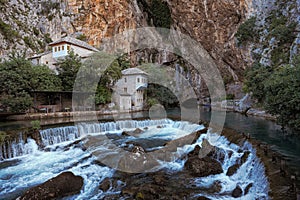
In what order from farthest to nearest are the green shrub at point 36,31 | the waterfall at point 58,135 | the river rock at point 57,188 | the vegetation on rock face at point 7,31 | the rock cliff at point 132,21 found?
the green shrub at point 36,31
the rock cliff at point 132,21
the vegetation on rock face at point 7,31
the waterfall at point 58,135
the river rock at point 57,188

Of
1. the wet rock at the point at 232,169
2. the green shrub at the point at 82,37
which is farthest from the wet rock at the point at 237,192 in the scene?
the green shrub at the point at 82,37

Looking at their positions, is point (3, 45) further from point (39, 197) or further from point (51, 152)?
point (39, 197)

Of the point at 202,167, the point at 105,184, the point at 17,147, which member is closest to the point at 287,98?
the point at 202,167

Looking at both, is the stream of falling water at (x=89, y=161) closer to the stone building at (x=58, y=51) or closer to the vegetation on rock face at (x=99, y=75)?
the vegetation on rock face at (x=99, y=75)

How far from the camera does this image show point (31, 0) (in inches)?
1795

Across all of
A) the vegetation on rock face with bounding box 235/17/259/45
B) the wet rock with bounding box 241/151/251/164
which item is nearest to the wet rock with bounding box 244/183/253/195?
the wet rock with bounding box 241/151/251/164

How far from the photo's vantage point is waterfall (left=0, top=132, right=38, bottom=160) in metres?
12.0

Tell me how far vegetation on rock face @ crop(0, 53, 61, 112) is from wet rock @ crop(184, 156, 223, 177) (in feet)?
55.9

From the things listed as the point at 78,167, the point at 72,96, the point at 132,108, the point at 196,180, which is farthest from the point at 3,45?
the point at 196,180

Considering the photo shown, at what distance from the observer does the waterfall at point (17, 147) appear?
11983 mm

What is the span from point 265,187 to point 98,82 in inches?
871

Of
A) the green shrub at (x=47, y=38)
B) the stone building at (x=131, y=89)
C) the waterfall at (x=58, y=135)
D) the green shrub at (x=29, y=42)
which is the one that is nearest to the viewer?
the waterfall at (x=58, y=135)

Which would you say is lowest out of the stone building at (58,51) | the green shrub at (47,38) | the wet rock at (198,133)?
the wet rock at (198,133)

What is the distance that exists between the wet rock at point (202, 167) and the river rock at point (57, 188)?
494cm
